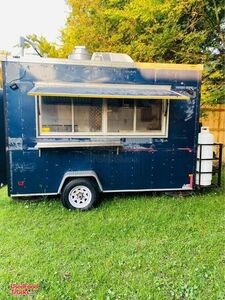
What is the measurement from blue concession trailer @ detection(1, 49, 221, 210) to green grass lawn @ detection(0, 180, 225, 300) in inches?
16.8

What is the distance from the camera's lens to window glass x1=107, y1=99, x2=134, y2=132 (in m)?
4.96

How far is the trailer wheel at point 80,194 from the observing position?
4.89 meters

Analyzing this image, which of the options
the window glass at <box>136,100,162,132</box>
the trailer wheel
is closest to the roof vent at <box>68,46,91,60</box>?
the window glass at <box>136,100,162,132</box>

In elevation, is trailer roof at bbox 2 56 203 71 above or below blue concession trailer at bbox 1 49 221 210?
above

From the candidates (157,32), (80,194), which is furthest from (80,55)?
(157,32)

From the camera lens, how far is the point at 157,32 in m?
7.62

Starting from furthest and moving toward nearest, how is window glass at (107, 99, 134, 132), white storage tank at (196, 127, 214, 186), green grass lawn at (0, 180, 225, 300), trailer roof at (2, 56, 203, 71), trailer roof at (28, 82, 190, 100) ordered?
1. white storage tank at (196, 127, 214, 186)
2. window glass at (107, 99, 134, 132)
3. trailer roof at (2, 56, 203, 71)
4. trailer roof at (28, 82, 190, 100)
5. green grass lawn at (0, 180, 225, 300)

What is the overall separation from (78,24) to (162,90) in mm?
4601

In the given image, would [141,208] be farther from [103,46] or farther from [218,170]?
[103,46]

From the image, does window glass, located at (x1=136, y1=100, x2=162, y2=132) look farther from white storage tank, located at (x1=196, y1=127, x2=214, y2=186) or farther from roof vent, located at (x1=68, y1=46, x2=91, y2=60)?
roof vent, located at (x1=68, y1=46, x2=91, y2=60)

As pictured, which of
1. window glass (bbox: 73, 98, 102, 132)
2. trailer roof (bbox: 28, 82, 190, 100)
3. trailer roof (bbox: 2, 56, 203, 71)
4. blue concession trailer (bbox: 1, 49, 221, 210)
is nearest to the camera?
trailer roof (bbox: 28, 82, 190, 100)

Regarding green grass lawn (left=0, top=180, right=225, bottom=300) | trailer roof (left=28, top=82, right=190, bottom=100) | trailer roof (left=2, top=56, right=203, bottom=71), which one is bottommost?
green grass lawn (left=0, top=180, right=225, bottom=300)

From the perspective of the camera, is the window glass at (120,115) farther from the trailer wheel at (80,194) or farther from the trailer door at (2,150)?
the trailer door at (2,150)

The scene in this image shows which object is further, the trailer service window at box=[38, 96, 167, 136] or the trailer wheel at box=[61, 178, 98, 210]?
the trailer wheel at box=[61, 178, 98, 210]
